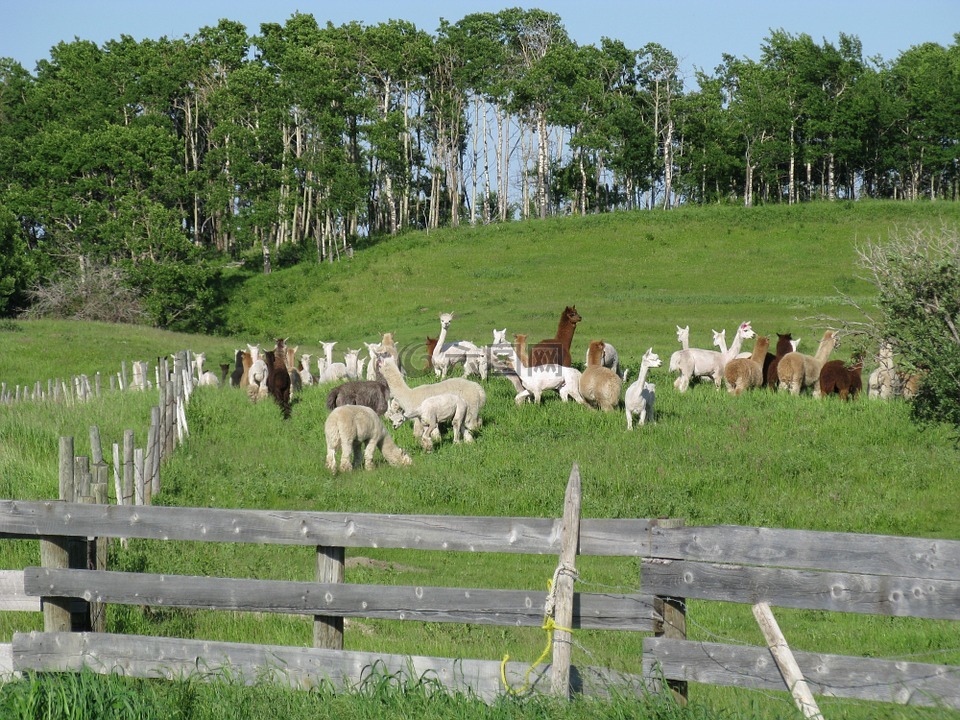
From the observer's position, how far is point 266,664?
6121mm

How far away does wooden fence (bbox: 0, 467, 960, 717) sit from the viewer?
521 centimetres

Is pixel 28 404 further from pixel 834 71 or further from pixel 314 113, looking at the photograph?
pixel 834 71

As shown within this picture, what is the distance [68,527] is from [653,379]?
19.2 metres

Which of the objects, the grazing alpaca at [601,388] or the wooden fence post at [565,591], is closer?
the wooden fence post at [565,591]

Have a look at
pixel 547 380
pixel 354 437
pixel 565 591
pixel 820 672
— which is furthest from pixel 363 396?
pixel 820 672

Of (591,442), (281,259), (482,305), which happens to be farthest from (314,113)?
(591,442)

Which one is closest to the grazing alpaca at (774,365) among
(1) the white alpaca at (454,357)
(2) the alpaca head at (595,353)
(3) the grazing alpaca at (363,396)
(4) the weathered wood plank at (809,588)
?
(2) the alpaca head at (595,353)

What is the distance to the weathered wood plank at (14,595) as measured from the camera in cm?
649

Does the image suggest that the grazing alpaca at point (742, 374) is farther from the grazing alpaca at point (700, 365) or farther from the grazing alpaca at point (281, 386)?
the grazing alpaca at point (281, 386)

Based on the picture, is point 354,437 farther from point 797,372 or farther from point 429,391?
point 797,372

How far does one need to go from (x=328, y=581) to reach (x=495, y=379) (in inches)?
692

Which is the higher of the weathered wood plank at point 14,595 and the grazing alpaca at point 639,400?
the grazing alpaca at point 639,400

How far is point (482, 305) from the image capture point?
4519cm

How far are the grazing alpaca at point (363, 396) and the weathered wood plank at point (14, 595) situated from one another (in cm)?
1278
